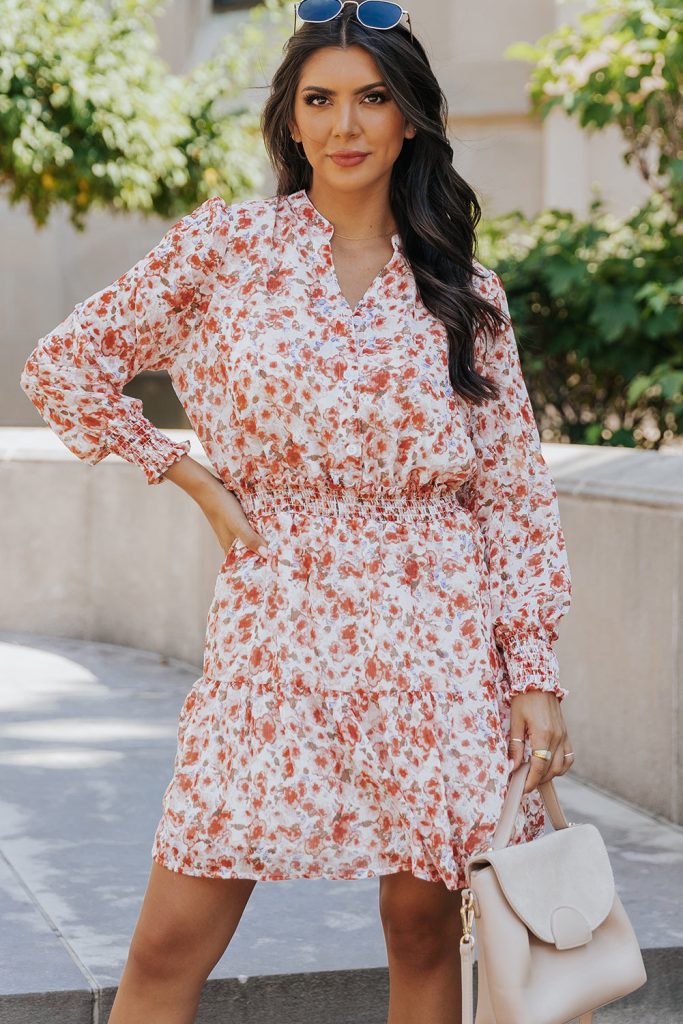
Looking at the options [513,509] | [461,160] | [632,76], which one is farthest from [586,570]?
[461,160]

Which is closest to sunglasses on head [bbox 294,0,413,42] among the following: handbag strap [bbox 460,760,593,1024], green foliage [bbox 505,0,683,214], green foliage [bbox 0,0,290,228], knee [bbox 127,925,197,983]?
handbag strap [bbox 460,760,593,1024]

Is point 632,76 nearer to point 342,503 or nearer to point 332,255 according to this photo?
point 332,255

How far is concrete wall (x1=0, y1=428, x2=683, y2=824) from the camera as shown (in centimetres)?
446

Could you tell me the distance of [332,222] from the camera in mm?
2561

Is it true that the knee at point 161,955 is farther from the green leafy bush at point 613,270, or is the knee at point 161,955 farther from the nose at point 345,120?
the green leafy bush at point 613,270

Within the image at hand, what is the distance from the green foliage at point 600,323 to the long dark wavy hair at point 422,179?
14.2 ft

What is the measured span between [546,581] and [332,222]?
71cm

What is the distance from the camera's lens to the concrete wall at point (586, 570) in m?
4.46

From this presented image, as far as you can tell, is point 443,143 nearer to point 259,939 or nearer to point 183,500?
point 259,939

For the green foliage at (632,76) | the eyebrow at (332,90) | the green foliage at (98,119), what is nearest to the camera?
the eyebrow at (332,90)

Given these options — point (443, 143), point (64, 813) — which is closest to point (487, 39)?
point (64, 813)

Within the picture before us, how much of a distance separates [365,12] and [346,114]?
0.17m

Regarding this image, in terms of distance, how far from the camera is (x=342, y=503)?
2.42 m

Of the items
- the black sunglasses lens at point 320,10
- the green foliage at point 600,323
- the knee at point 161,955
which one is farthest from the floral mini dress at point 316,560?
the green foliage at point 600,323
